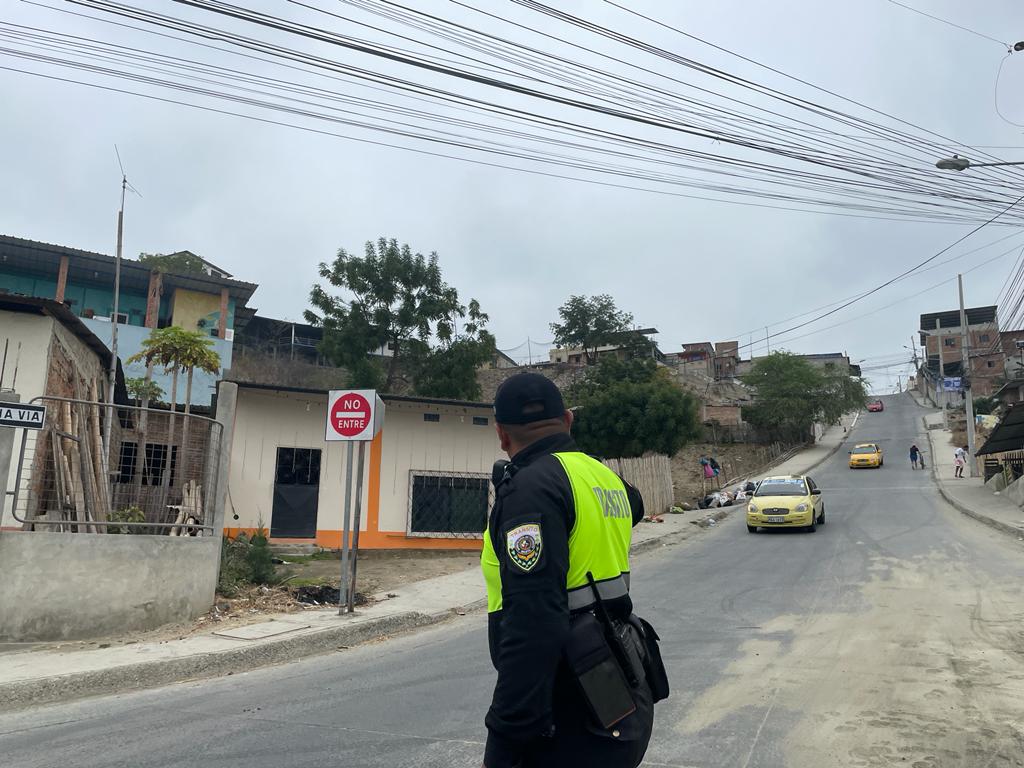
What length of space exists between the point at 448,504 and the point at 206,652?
9048 millimetres

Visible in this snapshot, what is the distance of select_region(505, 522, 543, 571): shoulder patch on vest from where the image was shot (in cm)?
198

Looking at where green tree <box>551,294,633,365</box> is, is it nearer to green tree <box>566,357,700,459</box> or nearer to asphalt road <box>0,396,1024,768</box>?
green tree <box>566,357,700,459</box>

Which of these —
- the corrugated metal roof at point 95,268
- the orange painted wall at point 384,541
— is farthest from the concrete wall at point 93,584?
the corrugated metal roof at point 95,268

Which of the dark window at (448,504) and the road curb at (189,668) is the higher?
the dark window at (448,504)

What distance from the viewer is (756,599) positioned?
31.3 feet

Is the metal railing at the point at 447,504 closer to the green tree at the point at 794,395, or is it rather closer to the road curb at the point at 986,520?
the road curb at the point at 986,520

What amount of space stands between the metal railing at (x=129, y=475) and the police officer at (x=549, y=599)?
6578 millimetres

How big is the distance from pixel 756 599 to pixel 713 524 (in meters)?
12.0

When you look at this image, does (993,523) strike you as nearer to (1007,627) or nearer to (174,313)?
(1007,627)

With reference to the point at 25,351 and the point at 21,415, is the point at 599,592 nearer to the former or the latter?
the point at 21,415

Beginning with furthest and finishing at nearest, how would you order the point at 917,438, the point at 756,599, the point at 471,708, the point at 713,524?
the point at 917,438 < the point at 713,524 < the point at 756,599 < the point at 471,708

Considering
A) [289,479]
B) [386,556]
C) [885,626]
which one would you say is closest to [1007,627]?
[885,626]

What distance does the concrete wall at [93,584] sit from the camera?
6809mm

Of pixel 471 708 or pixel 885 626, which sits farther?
pixel 885 626
